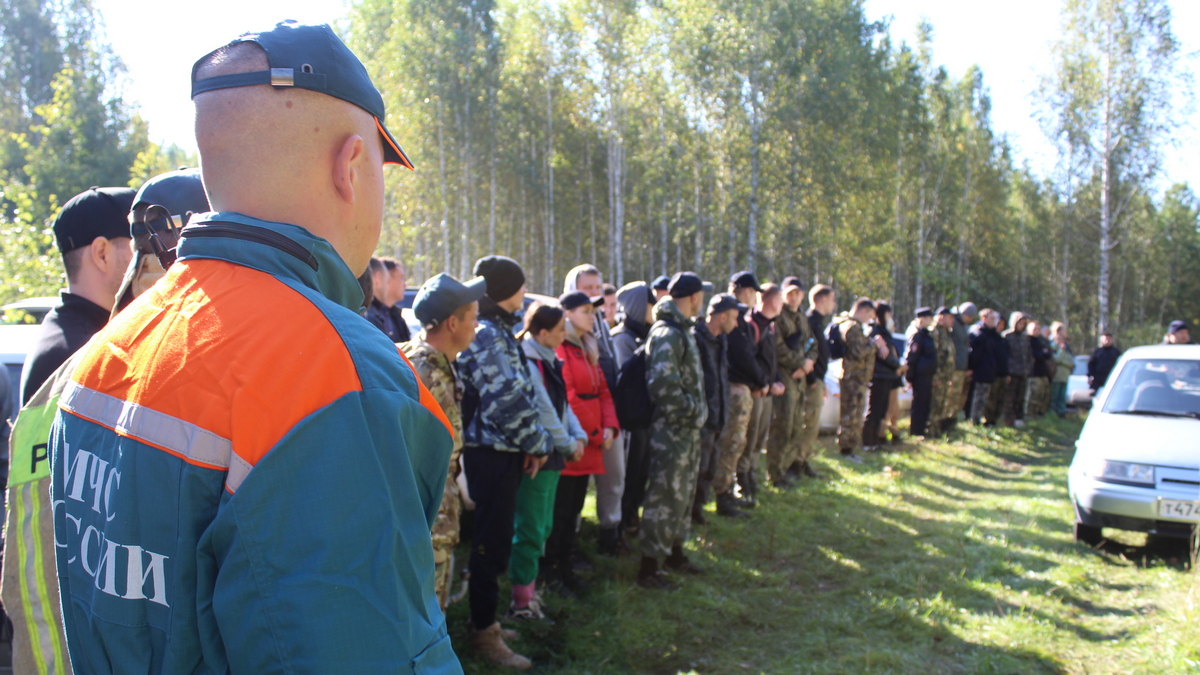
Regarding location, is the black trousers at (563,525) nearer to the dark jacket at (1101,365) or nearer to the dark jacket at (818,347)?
the dark jacket at (818,347)

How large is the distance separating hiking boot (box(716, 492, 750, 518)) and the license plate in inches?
127

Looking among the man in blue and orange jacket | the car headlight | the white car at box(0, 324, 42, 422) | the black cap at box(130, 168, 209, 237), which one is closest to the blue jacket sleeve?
the man in blue and orange jacket

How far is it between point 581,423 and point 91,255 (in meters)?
3.45

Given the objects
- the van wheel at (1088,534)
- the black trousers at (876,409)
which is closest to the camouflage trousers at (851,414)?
the black trousers at (876,409)

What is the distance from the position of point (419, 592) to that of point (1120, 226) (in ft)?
106

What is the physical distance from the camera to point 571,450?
4480 millimetres

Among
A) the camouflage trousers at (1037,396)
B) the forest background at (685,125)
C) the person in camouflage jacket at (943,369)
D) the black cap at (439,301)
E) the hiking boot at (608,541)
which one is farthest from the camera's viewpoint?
the forest background at (685,125)

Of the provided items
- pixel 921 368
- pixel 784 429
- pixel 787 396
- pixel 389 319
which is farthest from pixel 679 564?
pixel 921 368

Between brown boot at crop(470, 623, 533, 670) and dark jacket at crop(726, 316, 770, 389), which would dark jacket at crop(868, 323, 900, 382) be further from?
brown boot at crop(470, 623, 533, 670)

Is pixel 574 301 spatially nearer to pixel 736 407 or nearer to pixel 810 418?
pixel 736 407

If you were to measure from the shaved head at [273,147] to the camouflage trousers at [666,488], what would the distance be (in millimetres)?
4415

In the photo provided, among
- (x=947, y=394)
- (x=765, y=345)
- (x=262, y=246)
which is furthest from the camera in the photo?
(x=947, y=394)

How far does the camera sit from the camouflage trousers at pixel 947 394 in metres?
12.1

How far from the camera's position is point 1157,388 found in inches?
270
